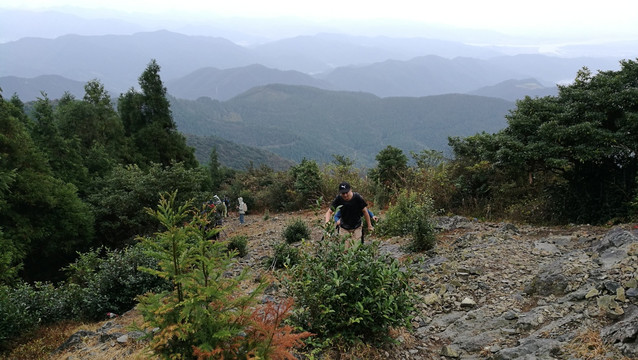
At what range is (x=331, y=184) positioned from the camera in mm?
16312

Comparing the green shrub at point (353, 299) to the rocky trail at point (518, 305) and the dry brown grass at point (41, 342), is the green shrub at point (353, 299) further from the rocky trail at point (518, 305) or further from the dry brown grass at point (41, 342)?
the dry brown grass at point (41, 342)

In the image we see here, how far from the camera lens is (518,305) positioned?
4566mm

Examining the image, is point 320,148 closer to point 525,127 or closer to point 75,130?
point 75,130

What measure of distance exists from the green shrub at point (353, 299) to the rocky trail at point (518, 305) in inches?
12.9

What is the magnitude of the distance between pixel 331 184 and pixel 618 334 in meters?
13.3

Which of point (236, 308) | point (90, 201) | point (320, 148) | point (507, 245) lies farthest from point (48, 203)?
point (320, 148)

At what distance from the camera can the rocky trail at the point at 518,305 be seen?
351cm

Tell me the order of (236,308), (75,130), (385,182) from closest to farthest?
1. (236,308)
2. (385,182)
3. (75,130)

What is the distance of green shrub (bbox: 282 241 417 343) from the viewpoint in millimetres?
3568

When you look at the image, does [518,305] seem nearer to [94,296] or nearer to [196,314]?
[196,314]

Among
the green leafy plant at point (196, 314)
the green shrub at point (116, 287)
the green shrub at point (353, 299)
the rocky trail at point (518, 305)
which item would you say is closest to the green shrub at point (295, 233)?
the rocky trail at point (518, 305)

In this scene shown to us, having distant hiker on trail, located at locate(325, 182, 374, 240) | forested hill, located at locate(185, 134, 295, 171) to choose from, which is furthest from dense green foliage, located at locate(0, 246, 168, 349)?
forested hill, located at locate(185, 134, 295, 171)

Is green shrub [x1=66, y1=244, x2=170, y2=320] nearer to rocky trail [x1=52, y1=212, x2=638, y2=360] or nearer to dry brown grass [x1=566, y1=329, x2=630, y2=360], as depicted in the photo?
rocky trail [x1=52, y1=212, x2=638, y2=360]

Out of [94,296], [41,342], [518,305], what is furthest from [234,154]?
[518,305]
